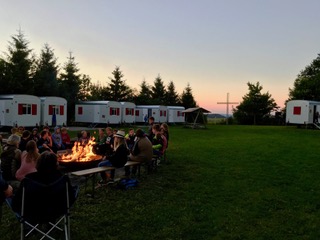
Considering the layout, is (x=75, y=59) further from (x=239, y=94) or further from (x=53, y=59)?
(x=239, y=94)

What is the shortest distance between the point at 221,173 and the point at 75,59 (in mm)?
34036

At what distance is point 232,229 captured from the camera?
4.86m

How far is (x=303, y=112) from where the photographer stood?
1219 inches

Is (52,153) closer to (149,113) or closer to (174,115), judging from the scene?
(149,113)

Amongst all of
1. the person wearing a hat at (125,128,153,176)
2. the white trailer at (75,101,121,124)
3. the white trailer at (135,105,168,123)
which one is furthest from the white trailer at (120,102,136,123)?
the person wearing a hat at (125,128,153,176)

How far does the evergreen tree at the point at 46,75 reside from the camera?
3294 centimetres

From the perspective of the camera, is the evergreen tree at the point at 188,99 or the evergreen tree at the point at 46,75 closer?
the evergreen tree at the point at 46,75

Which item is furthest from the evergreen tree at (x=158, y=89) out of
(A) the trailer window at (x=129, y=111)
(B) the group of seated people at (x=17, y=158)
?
(B) the group of seated people at (x=17, y=158)

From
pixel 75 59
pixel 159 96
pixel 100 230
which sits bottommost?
pixel 100 230

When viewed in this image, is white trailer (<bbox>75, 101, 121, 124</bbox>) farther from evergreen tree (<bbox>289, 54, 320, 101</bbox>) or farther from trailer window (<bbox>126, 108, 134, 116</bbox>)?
evergreen tree (<bbox>289, 54, 320, 101</bbox>)

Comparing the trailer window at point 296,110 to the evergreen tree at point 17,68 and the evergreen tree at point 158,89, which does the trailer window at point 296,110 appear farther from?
the evergreen tree at point 17,68

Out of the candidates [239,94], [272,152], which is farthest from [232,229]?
[239,94]

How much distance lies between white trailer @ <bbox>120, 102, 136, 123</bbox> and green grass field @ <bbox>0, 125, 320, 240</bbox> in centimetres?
2250

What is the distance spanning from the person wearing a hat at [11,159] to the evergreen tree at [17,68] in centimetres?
2652
